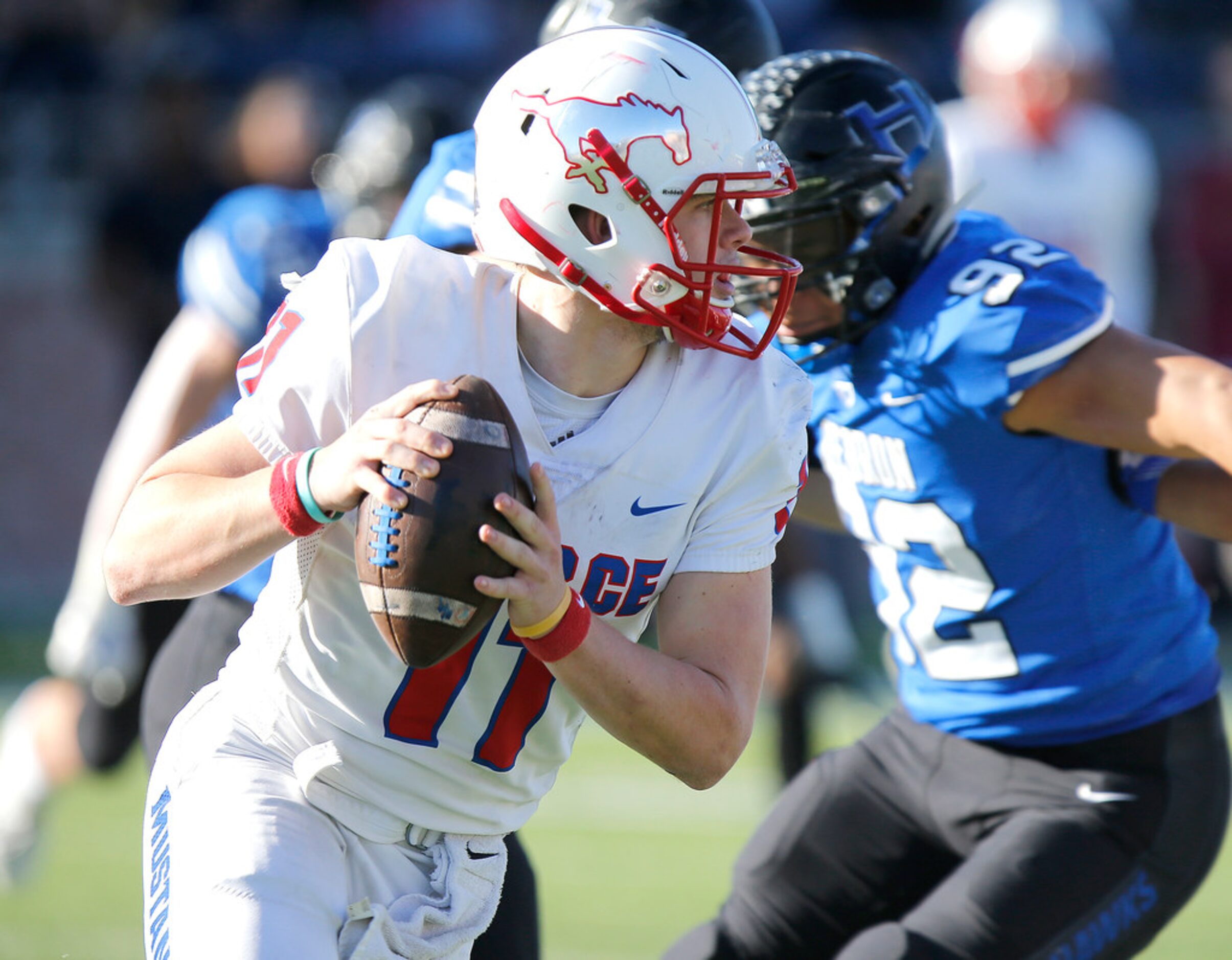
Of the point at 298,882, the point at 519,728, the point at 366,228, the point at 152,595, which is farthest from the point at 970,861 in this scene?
the point at 366,228

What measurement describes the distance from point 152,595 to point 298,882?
44 cm

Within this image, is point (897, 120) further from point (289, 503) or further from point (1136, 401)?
point (289, 503)

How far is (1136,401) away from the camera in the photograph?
9.34 feet

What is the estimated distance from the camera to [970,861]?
3.00 meters

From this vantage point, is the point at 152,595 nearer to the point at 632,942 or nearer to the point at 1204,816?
the point at 1204,816

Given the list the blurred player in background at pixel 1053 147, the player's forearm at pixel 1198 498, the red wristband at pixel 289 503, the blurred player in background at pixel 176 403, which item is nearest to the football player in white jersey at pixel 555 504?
the red wristband at pixel 289 503

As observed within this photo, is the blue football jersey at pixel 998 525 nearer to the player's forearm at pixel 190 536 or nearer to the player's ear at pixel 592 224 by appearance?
the player's ear at pixel 592 224

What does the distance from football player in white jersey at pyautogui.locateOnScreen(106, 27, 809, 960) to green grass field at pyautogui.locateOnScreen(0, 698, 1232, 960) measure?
2.33 meters

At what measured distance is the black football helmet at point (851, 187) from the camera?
3115 millimetres

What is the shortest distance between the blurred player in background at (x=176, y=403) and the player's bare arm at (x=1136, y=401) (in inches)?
63.6

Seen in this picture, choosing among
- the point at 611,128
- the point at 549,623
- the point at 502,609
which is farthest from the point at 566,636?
the point at 611,128

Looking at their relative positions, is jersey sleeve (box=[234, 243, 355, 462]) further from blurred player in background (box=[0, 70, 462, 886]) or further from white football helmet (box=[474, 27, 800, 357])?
blurred player in background (box=[0, 70, 462, 886])

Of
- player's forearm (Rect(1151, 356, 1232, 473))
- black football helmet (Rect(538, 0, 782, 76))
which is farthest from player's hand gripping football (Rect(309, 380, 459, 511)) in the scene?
black football helmet (Rect(538, 0, 782, 76))

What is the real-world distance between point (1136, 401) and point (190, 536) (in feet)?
5.20
